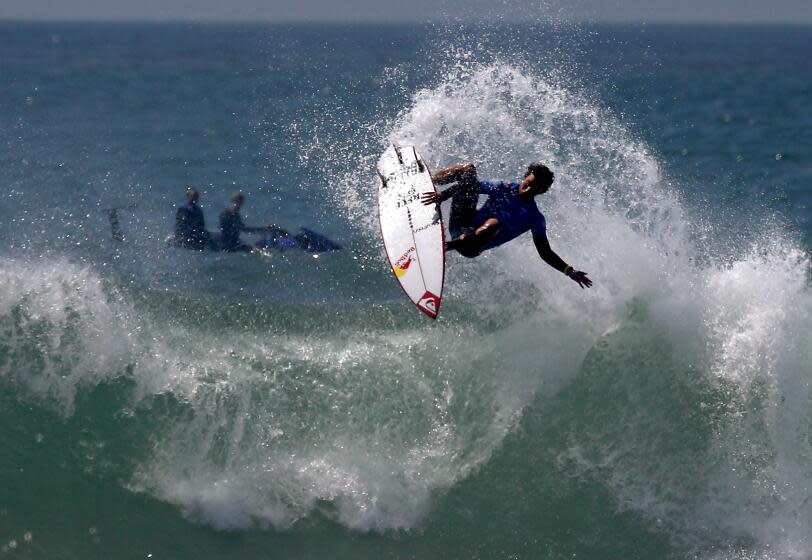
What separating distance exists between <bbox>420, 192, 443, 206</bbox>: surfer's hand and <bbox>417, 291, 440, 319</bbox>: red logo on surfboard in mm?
906

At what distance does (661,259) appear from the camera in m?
11.4

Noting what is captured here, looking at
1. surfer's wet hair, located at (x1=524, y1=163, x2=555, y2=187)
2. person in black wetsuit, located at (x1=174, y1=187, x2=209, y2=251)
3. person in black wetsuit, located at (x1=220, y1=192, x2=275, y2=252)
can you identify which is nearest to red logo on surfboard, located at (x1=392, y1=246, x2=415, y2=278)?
surfer's wet hair, located at (x1=524, y1=163, x2=555, y2=187)

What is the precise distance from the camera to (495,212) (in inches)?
379

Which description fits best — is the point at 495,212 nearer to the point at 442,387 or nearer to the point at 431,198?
the point at 431,198

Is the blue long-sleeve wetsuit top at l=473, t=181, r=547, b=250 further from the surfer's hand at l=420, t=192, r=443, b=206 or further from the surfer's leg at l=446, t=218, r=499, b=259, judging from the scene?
the surfer's hand at l=420, t=192, r=443, b=206

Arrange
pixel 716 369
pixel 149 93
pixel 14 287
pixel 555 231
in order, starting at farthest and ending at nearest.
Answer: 1. pixel 149 93
2. pixel 555 231
3. pixel 14 287
4. pixel 716 369

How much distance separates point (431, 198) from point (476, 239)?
0.60 meters

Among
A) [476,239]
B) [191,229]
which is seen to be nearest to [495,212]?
[476,239]

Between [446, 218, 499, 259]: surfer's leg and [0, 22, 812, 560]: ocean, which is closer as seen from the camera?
[446, 218, 499, 259]: surfer's leg

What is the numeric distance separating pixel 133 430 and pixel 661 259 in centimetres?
609

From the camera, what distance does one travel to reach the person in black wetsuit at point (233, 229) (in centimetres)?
1477

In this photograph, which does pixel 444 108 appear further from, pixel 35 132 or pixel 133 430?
pixel 35 132

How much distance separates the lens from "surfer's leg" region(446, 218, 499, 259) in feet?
31.1

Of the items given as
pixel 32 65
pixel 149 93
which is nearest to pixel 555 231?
pixel 149 93
